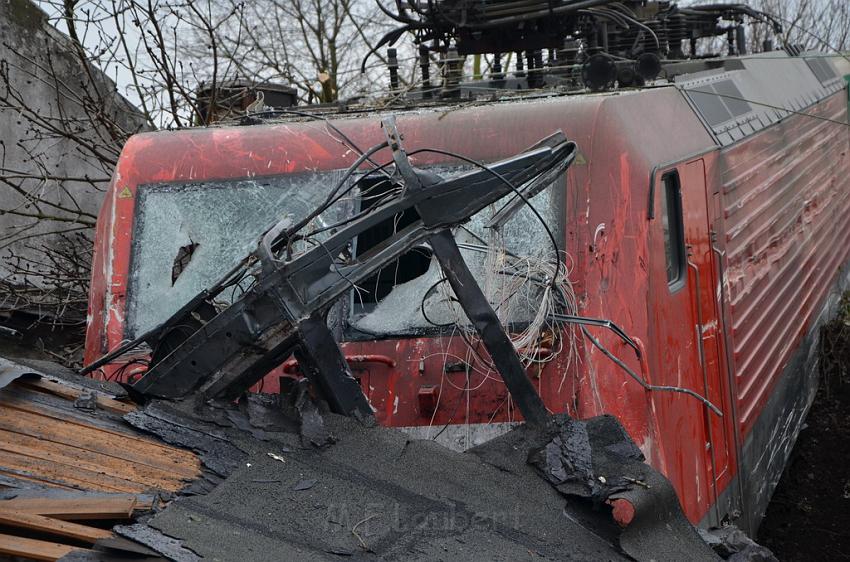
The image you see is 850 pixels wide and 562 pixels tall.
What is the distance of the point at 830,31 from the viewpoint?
27891mm

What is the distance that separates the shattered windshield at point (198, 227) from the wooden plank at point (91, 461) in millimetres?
1790

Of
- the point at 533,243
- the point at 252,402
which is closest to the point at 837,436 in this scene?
the point at 533,243

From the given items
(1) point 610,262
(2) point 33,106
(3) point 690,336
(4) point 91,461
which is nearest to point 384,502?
(4) point 91,461

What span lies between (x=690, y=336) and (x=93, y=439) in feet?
10.2

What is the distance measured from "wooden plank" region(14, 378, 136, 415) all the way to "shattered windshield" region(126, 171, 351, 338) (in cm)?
140

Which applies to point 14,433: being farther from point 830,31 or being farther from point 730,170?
point 830,31

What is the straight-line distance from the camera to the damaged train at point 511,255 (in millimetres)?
4707

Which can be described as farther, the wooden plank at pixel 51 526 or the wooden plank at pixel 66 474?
the wooden plank at pixel 66 474

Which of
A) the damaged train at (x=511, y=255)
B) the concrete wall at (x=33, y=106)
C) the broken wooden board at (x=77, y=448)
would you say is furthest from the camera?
the concrete wall at (x=33, y=106)

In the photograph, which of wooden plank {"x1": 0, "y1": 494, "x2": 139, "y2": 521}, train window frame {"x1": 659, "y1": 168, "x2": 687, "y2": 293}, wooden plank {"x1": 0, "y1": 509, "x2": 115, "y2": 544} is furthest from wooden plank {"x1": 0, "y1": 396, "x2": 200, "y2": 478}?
train window frame {"x1": 659, "y1": 168, "x2": 687, "y2": 293}

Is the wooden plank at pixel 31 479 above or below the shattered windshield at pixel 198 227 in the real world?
below

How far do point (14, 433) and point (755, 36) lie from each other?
20208 mm

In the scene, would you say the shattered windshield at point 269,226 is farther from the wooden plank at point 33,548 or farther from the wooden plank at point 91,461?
the wooden plank at point 33,548

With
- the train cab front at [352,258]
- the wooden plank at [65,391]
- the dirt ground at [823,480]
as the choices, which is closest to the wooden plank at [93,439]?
the wooden plank at [65,391]
